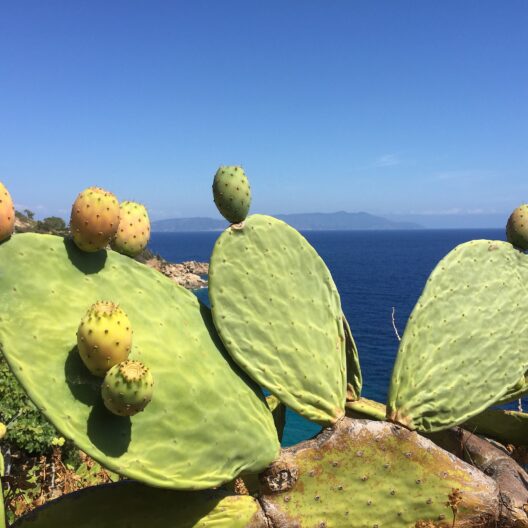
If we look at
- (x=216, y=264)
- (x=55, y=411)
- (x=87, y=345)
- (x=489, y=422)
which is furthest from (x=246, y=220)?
(x=489, y=422)

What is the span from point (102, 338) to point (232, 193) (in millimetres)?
685

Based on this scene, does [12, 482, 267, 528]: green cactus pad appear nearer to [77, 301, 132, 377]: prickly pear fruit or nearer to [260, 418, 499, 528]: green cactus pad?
[260, 418, 499, 528]: green cactus pad

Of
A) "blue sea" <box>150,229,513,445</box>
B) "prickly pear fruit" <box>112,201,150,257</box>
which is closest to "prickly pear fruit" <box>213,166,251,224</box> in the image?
"prickly pear fruit" <box>112,201,150,257</box>

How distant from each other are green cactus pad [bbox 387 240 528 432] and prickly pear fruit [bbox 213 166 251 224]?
29.8 inches

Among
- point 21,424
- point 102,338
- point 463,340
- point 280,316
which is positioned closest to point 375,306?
point 21,424

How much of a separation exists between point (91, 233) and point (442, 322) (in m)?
1.31

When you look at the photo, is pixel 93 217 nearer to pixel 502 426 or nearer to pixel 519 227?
pixel 519 227

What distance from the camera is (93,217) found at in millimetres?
1322

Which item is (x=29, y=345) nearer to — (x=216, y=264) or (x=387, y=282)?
(x=216, y=264)

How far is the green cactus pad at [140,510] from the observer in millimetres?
1396

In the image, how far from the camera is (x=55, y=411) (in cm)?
118

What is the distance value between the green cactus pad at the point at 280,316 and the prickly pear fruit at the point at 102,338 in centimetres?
43

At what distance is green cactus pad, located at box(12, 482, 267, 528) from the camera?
140 centimetres

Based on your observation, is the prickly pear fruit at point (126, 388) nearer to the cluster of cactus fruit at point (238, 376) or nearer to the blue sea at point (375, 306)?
the cluster of cactus fruit at point (238, 376)
